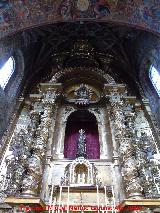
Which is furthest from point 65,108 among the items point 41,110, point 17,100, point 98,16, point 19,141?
point 98,16

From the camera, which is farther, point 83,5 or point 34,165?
point 83,5

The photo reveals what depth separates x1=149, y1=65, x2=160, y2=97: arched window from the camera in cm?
1208

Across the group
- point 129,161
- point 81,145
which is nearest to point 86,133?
point 81,145

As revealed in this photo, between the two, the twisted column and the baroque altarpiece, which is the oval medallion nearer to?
the baroque altarpiece

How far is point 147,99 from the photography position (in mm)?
12078

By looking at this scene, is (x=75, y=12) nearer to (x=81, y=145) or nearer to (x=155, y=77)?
(x=155, y=77)

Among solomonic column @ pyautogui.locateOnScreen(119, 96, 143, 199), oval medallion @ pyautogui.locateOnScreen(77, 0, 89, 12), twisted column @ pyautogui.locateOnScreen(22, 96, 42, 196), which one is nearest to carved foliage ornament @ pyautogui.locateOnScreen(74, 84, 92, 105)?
solomonic column @ pyautogui.locateOnScreen(119, 96, 143, 199)

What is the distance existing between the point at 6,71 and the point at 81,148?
5331 mm

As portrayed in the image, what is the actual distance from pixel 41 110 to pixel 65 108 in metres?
1.41

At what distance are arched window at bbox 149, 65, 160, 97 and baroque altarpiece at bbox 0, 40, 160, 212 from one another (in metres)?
0.89

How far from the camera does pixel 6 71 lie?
1223 cm

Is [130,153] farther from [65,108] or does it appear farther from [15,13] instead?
[15,13]

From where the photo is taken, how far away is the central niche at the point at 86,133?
410 inches

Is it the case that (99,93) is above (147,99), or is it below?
above
